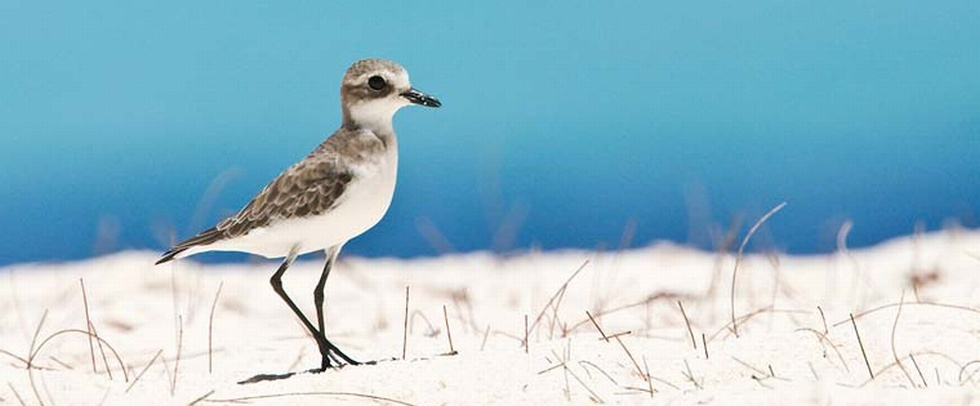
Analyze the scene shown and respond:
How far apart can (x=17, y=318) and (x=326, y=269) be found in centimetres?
406

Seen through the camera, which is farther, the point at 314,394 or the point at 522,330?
the point at 522,330

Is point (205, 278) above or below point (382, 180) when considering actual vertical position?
below

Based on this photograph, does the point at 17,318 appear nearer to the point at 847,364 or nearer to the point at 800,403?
the point at 847,364

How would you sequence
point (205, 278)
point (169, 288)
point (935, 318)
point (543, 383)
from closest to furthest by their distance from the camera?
point (543, 383), point (935, 318), point (169, 288), point (205, 278)

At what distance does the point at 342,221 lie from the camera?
448 centimetres

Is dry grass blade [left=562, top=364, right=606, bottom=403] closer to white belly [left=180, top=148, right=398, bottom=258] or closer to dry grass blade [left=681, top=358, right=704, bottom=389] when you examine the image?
dry grass blade [left=681, top=358, right=704, bottom=389]

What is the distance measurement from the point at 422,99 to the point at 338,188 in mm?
442

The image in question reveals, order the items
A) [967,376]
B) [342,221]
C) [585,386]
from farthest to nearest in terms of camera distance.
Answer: [342,221] < [967,376] < [585,386]

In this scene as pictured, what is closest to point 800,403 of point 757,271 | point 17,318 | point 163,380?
point 163,380

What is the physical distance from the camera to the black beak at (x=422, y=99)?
4555mm

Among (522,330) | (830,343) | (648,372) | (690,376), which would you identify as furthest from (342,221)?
(522,330)

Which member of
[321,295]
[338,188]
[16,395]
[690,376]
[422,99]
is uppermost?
[422,99]

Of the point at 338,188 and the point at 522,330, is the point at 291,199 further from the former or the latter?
the point at 522,330

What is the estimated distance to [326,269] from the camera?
479 centimetres
